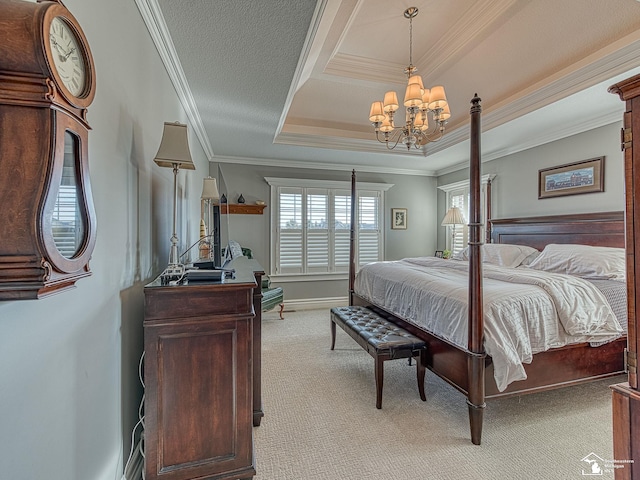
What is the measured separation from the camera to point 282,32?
1.80 metres

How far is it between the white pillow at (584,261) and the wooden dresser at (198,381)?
2.94 meters

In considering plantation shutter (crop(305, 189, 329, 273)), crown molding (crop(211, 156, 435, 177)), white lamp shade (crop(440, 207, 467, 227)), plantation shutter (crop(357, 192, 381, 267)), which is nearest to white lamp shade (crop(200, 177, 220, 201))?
crown molding (crop(211, 156, 435, 177))

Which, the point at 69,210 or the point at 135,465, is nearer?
the point at 69,210

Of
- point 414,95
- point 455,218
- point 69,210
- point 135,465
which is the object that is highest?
point 414,95

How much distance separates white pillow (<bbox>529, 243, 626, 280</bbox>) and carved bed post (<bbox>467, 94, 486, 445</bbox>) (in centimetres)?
157

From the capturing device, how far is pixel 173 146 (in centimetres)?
156

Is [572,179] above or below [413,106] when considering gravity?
below

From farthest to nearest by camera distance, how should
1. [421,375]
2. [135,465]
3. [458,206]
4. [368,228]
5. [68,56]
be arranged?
1. [368,228]
2. [458,206]
3. [421,375]
4. [135,465]
5. [68,56]

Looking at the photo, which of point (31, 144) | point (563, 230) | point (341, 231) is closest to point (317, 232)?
point (341, 231)

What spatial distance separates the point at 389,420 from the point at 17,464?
1912mm

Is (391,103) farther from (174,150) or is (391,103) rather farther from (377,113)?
(174,150)

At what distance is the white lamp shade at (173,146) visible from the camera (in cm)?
155

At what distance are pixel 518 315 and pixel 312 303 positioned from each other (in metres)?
3.53

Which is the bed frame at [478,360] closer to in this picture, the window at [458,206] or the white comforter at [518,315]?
the white comforter at [518,315]
